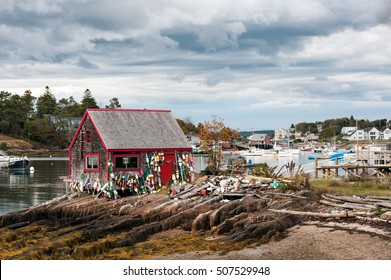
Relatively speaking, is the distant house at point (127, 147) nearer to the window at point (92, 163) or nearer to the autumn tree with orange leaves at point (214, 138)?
the window at point (92, 163)

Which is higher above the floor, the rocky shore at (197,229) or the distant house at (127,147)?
the distant house at (127,147)

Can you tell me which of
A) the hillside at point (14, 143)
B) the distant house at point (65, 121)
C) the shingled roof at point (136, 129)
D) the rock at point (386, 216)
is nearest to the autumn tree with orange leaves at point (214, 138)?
the shingled roof at point (136, 129)

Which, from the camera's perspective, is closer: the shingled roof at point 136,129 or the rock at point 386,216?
the rock at point 386,216

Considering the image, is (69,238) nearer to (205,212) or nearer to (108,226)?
(108,226)

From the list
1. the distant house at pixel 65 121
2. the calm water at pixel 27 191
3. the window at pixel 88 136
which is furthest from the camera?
the distant house at pixel 65 121

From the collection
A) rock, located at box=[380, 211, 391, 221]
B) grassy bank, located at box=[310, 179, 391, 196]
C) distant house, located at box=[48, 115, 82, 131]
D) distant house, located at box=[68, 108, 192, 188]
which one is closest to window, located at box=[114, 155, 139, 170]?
distant house, located at box=[68, 108, 192, 188]

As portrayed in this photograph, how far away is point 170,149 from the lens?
38312 millimetres

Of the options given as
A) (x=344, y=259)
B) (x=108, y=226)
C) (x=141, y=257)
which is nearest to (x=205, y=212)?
(x=108, y=226)

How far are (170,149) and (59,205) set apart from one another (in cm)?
840

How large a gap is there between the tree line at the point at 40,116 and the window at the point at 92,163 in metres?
117

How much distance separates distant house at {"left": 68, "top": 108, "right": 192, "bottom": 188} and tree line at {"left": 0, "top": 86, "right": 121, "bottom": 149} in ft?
380

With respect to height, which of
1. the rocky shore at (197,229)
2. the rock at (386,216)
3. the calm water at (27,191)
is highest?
the rock at (386,216)

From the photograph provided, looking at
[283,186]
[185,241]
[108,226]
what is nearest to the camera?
[185,241]

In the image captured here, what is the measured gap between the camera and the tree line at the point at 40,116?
507ft
